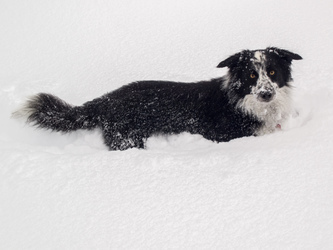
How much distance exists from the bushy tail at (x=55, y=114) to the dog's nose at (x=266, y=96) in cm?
183

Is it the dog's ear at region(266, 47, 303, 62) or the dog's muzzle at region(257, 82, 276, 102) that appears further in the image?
the dog's ear at region(266, 47, 303, 62)

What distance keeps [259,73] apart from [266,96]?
250 mm

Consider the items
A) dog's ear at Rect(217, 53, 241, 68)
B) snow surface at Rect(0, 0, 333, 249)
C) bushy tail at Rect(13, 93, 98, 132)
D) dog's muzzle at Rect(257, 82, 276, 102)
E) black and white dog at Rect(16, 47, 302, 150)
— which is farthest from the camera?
bushy tail at Rect(13, 93, 98, 132)

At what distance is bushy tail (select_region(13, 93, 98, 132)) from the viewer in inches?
159

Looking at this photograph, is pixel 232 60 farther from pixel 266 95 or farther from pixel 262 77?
pixel 266 95

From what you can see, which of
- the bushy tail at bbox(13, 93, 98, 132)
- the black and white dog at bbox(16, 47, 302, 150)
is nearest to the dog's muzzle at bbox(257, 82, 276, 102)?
the black and white dog at bbox(16, 47, 302, 150)

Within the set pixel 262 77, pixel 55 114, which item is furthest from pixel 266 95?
pixel 55 114

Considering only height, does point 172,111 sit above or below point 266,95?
below

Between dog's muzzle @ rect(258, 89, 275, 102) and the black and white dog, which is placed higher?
dog's muzzle @ rect(258, 89, 275, 102)

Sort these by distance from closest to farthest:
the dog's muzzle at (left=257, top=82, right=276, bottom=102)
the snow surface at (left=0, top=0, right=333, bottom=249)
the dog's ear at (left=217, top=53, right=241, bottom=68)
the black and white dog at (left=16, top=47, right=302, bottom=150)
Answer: the snow surface at (left=0, top=0, right=333, bottom=249)
the dog's muzzle at (left=257, top=82, right=276, bottom=102)
the dog's ear at (left=217, top=53, right=241, bottom=68)
the black and white dog at (left=16, top=47, right=302, bottom=150)

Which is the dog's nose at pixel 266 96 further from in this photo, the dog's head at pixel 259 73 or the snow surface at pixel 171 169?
the snow surface at pixel 171 169

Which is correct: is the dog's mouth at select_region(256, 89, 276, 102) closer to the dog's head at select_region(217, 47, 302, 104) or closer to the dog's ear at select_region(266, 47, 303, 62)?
the dog's head at select_region(217, 47, 302, 104)

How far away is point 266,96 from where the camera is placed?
367cm

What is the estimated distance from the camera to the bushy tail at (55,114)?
4047 mm
